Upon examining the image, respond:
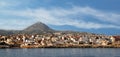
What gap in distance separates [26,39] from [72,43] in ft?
92.2

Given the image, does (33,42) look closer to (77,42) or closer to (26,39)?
(26,39)

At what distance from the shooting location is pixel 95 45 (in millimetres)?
182250

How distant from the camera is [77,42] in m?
190

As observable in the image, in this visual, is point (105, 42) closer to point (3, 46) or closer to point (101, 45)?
point (101, 45)

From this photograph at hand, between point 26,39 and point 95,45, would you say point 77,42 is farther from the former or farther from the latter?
point 26,39

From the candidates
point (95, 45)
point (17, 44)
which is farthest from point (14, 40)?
point (95, 45)

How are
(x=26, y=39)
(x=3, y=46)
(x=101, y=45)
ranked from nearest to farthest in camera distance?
(x=3, y=46)
(x=101, y=45)
(x=26, y=39)

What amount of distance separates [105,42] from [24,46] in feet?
154

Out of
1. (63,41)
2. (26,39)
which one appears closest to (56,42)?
(63,41)

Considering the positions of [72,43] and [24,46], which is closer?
[24,46]

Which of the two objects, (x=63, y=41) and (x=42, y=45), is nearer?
(x=42, y=45)

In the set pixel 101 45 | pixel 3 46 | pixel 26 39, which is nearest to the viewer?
pixel 3 46

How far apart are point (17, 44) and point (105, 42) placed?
165 ft

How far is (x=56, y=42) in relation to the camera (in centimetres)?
18638
